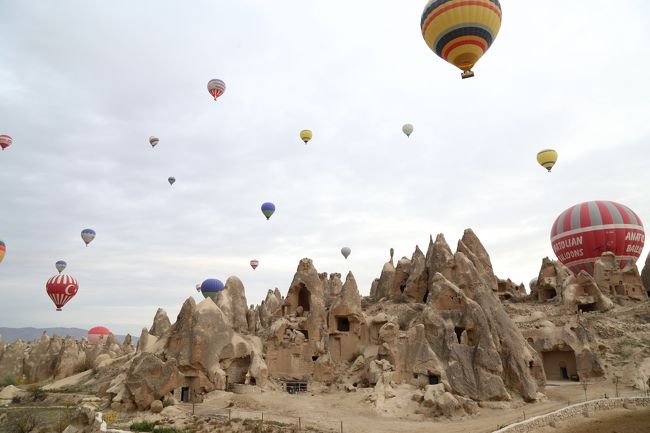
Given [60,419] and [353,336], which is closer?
[60,419]

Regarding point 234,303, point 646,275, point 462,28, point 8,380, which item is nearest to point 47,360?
point 8,380

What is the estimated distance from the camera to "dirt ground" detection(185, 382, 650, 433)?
2180 cm

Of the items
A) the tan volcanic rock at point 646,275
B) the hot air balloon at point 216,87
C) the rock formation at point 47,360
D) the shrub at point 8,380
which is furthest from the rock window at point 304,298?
the tan volcanic rock at point 646,275

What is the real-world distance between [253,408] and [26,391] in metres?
22.9

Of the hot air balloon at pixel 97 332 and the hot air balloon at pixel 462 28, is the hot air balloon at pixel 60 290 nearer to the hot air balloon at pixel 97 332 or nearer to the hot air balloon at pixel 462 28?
the hot air balloon at pixel 97 332

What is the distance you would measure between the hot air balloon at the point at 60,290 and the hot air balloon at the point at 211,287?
15692 mm

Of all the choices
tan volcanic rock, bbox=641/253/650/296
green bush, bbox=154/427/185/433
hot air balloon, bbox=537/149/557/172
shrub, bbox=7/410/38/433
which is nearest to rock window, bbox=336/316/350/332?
green bush, bbox=154/427/185/433

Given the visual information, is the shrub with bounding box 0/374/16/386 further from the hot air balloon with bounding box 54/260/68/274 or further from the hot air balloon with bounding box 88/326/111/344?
the hot air balloon with bounding box 88/326/111/344

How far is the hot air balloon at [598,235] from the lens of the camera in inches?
1984

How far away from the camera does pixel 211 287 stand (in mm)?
46250

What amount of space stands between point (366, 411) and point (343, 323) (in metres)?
12.8

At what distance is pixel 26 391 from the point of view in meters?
35.9

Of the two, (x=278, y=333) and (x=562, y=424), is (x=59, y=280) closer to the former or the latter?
(x=278, y=333)

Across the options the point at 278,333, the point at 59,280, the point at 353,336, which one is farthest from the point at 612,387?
the point at 59,280
